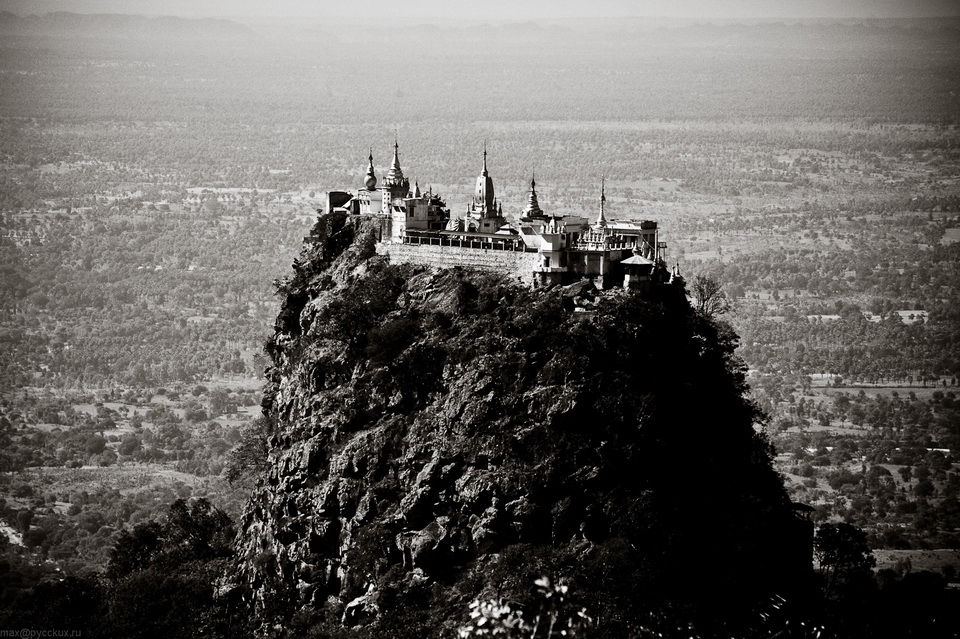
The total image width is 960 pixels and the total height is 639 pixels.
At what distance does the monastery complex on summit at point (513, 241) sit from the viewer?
224ft

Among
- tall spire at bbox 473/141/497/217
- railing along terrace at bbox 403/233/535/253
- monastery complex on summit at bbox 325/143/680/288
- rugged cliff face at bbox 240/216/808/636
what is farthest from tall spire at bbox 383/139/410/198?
rugged cliff face at bbox 240/216/808/636

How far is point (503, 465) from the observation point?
6316 cm

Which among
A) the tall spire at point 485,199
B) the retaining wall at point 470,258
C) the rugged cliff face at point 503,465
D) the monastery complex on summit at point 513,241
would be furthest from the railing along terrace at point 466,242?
the tall spire at point 485,199

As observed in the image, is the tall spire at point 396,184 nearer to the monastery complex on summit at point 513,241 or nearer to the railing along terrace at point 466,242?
the monastery complex on summit at point 513,241

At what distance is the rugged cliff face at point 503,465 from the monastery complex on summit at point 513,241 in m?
0.91

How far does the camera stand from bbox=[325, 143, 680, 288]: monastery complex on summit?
224 ft

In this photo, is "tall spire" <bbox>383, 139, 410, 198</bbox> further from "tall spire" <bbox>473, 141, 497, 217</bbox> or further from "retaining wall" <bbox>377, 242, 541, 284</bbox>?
"retaining wall" <bbox>377, 242, 541, 284</bbox>

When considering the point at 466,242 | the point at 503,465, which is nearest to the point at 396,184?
the point at 466,242

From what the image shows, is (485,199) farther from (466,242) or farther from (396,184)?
(466,242)

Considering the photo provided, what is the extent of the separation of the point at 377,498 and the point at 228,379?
99786 mm

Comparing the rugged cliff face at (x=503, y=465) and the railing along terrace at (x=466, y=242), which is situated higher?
the railing along terrace at (x=466, y=242)

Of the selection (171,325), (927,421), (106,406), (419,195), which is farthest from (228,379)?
(419,195)

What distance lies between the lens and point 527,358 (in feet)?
214

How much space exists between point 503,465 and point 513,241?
11.8 meters
